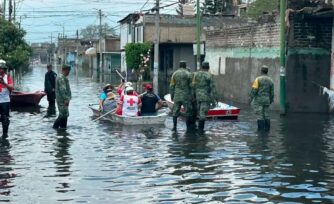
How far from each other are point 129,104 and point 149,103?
28.9 inches

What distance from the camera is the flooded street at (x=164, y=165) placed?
9242 millimetres

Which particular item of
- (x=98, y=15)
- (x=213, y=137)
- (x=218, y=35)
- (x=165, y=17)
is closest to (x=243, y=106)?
(x=218, y=35)

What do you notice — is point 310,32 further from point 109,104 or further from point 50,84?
point 50,84

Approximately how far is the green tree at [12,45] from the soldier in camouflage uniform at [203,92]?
19.6 m

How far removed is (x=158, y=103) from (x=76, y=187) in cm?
935

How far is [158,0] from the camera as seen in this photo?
34.2 m

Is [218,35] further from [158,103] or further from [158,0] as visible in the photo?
[158,103]

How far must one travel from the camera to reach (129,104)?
18.3m

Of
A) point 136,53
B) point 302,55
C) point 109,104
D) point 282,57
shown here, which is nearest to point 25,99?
point 109,104

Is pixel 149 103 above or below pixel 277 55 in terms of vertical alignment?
below

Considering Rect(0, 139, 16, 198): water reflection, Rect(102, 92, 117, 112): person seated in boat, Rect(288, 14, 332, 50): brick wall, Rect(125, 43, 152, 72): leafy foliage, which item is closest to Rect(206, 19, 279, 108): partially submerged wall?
Rect(288, 14, 332, 50): brick wall

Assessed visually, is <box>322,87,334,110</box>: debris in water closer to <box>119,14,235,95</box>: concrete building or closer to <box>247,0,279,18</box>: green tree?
<box>247,0,279,18</box>: green tree

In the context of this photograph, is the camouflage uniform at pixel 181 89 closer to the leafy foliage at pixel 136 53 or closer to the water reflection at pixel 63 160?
the water reflection at pixel 63 160

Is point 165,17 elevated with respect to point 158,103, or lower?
elevated
